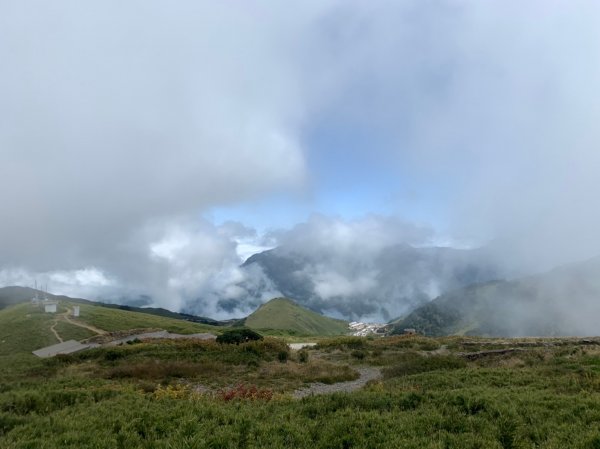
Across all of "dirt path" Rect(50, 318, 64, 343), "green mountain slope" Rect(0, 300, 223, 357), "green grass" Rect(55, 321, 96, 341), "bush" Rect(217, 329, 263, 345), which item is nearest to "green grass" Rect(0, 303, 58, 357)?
"green mountain slope" Rect(0, 300, 223, 357)

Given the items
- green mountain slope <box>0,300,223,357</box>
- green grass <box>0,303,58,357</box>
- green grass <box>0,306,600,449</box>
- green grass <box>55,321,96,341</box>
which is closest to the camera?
green grass <box>0,306,600,449</box>

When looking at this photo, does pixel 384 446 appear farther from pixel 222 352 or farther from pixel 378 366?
pixel 222 352

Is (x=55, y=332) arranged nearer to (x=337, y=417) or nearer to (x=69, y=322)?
(x=69, y=322)

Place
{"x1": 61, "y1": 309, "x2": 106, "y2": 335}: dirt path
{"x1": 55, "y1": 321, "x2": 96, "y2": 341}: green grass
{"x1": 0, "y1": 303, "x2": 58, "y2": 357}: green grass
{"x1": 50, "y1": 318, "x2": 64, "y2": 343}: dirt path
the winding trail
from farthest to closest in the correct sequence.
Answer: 1. {"x1": 61, "y1": 309, "x2": 106, "y2": 335}: dirt path
2. the winding trail
3. {"x1": 55, "y1": 321, "x2": 96, "y2": 341}: green grass
4. {"x1": 50, "y1": 318, "x2": 64, "y2": 343}: dirt path
5. {"x1": 0, "y1": 303, "x2": 58, "y2": 357}: green grass

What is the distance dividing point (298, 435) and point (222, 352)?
28680 mm

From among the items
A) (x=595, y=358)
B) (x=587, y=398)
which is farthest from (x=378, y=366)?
(x=587, y=398)

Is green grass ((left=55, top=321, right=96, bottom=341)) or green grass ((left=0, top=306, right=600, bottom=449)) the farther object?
green grass ((left=55, top=321, right=96, bottom=341))

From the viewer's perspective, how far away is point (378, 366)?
3322 centimetres

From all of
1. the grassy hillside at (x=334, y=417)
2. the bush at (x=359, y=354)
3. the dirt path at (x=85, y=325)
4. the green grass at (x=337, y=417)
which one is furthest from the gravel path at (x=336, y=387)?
the dirt path at (x=85, y=325)

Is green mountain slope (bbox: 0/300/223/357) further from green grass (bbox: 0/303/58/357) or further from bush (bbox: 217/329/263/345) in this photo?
bush (bbox: 217/329/263/345)

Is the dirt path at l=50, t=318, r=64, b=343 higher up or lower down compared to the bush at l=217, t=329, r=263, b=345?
lower down

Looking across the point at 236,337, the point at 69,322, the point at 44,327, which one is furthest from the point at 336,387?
the point at 69,322

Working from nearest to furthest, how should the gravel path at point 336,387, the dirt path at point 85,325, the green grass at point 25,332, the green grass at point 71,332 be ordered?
the gravel path at point 336,387
the green grass at point 25,332
the green grass at point 71,332
the dirt path at point 85,325

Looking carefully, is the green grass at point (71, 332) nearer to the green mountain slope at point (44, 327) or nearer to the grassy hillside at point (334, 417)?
the green mountain slope at point (44, 327)
